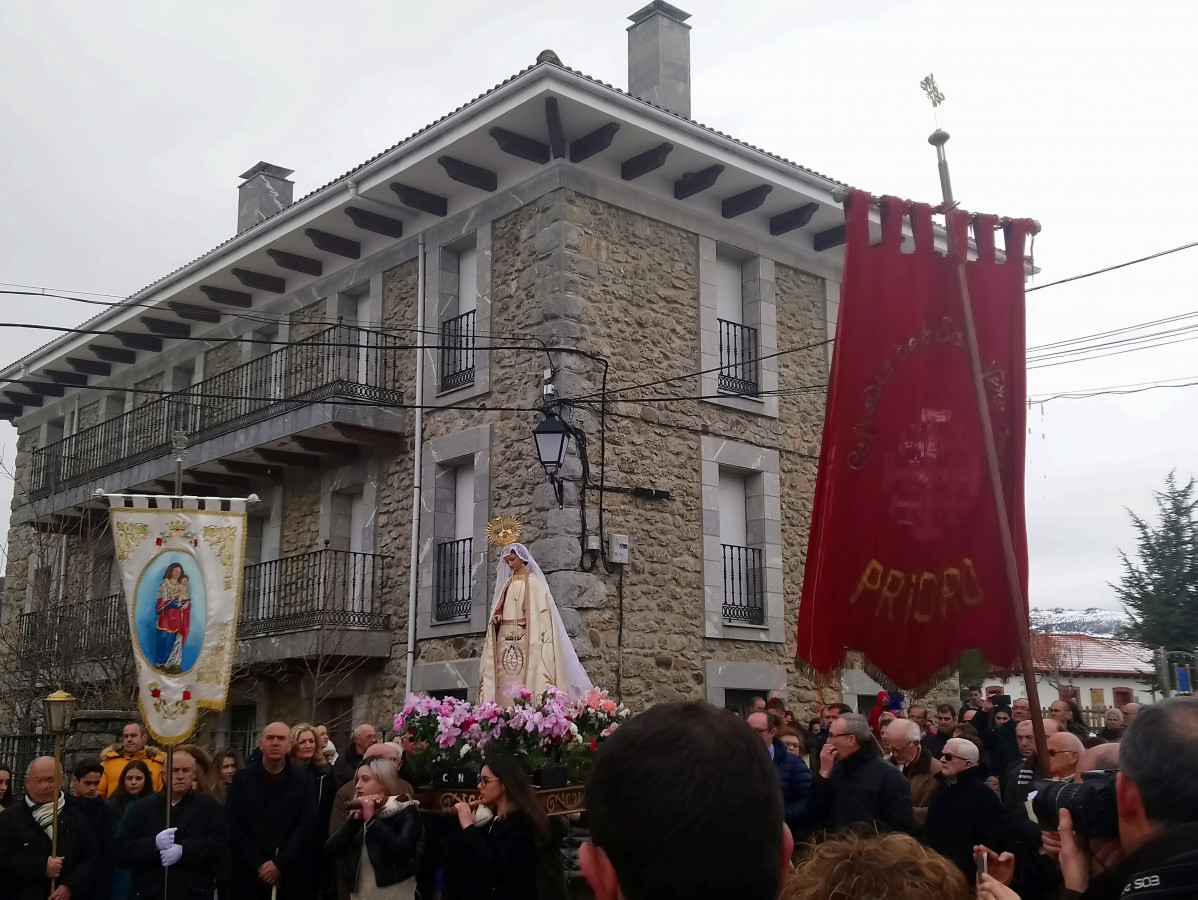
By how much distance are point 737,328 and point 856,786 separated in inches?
382

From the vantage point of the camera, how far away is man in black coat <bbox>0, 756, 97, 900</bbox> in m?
6.86

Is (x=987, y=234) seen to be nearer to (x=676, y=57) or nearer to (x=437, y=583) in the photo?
(x=437, y=583)

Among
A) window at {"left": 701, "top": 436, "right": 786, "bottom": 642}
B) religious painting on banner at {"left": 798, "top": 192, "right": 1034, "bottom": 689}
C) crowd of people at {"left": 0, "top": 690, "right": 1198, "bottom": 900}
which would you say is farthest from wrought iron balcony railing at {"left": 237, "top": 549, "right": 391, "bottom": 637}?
religious painting on banner at {"left": 798, "top": 192, "right": 1034, "bottom": 689}

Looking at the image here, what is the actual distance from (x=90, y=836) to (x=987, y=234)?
19.5ft

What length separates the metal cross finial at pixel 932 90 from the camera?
6.39m

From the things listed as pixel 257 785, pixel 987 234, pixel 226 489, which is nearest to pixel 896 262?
pixel 987 234

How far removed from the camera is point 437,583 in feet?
47.4

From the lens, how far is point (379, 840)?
6.49 metres

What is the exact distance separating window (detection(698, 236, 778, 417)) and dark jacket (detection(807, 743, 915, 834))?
8.40m

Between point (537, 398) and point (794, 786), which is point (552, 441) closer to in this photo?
point (537, 398)

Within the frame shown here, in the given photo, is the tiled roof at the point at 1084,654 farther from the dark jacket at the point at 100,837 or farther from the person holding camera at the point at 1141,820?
the person holding camera at the point at 1141,820

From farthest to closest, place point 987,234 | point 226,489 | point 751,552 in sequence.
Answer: point 226,489 → point 751,552 → point 987,234

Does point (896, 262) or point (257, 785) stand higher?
point (896, 262)

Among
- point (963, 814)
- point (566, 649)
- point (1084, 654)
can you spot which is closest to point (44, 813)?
point (566, 649)
